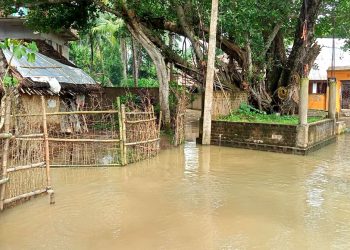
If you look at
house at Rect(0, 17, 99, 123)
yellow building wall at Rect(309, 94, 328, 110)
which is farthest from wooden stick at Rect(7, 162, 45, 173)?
yellow building wall at Rect(309, 94, 328, 110)

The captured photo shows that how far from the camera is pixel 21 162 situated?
6.66 metres

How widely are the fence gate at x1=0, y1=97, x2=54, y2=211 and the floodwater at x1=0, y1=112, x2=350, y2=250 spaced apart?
222mm

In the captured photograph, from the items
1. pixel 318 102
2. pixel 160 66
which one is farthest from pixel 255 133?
pixel 318 102

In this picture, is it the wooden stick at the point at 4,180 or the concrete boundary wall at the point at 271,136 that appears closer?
the wooden stick at the point at 4,180

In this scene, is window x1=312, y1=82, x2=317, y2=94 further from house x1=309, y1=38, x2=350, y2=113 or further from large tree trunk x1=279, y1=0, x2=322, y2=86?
large tree trunk x1=279, y1=0, x2=322, y2=86

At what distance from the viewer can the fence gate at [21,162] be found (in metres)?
5.99

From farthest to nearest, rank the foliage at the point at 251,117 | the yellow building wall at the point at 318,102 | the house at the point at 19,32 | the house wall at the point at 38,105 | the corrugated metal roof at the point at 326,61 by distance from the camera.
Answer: the yellow building wall at the point at 318,102 < the corrugated metal roof at the point at 326,61 < the house at the point at 19,32 < the foliage at the point at 251,117 < the house wall at the point at 38,105

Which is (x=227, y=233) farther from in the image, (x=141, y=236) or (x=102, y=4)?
(x=102, y=4)

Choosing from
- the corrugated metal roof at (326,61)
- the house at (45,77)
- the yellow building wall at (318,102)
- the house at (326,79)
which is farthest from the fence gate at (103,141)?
the yellow building wall at (318,102)

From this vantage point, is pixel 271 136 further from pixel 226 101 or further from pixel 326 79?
pixel 326 79

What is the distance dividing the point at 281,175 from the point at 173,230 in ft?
13.7

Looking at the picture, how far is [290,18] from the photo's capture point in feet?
50.3

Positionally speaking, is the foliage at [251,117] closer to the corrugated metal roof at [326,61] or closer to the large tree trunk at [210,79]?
the large tree trunk at [210,79]

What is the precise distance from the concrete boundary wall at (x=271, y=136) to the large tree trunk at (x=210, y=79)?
33cm
